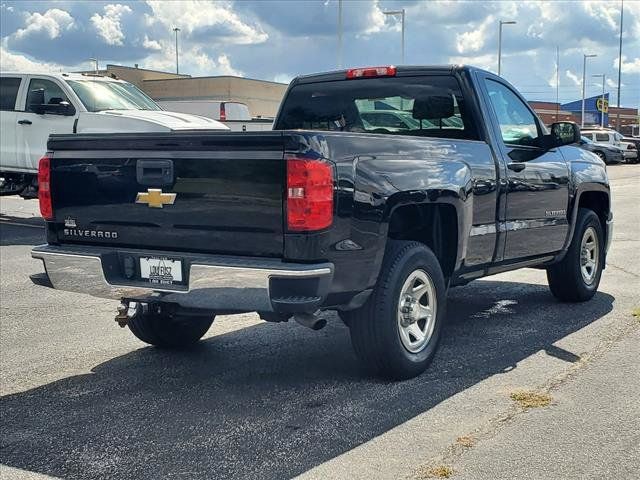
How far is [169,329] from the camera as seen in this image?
586 cm

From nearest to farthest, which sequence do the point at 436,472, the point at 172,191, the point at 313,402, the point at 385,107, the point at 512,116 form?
the point at 436,472, the point at 172,191, the point at 313,402, the point at 385,107, the point at 512,116

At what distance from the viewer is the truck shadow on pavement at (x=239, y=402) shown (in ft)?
12.9

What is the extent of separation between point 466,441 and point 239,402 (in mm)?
1354

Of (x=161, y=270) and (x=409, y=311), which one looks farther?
(x=409, y=311)

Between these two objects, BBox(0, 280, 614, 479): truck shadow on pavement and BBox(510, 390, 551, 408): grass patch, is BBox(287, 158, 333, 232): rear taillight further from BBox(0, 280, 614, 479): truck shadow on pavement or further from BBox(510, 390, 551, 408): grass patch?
BBox(510, 390, 551, 408): grass patch

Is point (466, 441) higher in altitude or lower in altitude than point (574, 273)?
lower

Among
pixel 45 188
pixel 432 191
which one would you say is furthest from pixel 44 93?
pixel 432 191

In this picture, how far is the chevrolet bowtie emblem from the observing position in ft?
15.2

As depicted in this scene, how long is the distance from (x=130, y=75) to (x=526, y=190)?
2362 inches

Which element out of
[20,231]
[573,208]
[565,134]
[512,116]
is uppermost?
[512,116]

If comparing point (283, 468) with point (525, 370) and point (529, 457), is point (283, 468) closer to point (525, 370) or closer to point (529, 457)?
point (529, 457)

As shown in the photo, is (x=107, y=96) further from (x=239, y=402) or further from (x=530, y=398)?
(x=530, y=398)

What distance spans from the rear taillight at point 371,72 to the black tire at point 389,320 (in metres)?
1.68

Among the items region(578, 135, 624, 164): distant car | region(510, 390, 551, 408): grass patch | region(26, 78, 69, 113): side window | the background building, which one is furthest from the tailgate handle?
the background building
